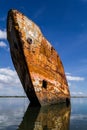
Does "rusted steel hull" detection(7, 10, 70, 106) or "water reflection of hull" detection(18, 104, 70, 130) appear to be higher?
"rusted steel hull" detection(7, 10, 70, 106)

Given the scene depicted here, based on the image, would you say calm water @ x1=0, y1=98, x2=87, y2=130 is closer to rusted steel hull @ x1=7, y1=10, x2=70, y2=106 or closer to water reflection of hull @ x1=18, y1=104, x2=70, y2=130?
water reflection of hull @ x1=18, y1=104, x2=70, y2=130

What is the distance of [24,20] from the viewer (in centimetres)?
1602

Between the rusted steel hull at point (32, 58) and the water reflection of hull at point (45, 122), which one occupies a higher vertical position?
the rusted steel hull at point (32, 58)

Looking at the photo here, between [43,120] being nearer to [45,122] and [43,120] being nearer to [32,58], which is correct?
[45,122]

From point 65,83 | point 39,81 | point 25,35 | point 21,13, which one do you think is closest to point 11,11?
point 21,13

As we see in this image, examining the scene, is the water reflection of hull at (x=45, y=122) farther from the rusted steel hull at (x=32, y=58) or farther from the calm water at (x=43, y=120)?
the rusted steel hull at (x=32, y=58)

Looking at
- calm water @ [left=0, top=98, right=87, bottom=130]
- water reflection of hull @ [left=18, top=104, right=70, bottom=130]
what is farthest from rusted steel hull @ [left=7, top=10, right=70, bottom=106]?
water reflection of hull @ [left=18, top=104, right=70, bottom=130]

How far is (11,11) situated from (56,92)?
22.9 ft

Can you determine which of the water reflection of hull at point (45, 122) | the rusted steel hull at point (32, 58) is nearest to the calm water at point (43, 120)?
the water reflection of hull at point (45, 122)

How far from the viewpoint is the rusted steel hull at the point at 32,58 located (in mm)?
15641

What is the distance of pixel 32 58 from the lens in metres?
16.0

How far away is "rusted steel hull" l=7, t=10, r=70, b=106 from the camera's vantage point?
1564 cm

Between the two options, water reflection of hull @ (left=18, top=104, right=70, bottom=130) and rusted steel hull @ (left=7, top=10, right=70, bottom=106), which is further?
rusted steel hull @ (left=7, top=10, right=70, bottom=106)

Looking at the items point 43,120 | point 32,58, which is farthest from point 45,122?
point 32,58
